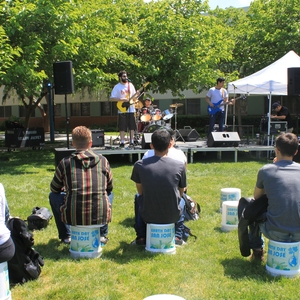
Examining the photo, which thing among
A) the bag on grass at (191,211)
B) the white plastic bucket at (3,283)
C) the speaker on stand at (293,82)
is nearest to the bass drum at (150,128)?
the speaker on stand at (293,82)

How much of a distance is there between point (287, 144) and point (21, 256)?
2564mm

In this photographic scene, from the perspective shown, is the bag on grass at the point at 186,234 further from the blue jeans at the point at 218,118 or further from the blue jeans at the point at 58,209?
the blue jeans at the point at 218,118

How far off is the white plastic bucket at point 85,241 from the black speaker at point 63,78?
5677 mm

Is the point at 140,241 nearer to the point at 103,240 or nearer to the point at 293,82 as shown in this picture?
the point at 103,240

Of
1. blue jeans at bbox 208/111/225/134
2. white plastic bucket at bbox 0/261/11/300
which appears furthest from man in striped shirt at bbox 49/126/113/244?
blue jeans at bbox 208/111/225/134

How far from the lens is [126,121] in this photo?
34.1 feet

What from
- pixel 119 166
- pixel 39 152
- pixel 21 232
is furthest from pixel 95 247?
pixel 39 152

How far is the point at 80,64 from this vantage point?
11242 millimetres

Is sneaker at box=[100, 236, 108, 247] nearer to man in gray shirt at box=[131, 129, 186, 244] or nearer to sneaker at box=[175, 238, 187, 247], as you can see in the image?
man in gray shirt at box=[131, 129, 186, 244]

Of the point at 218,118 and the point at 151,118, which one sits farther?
the point at 151,118

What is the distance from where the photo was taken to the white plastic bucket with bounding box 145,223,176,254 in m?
4.06

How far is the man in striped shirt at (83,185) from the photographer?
3918 millimetres

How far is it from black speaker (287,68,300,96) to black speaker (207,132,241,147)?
1.92 meters

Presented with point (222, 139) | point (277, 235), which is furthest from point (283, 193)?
point (222, 139)
